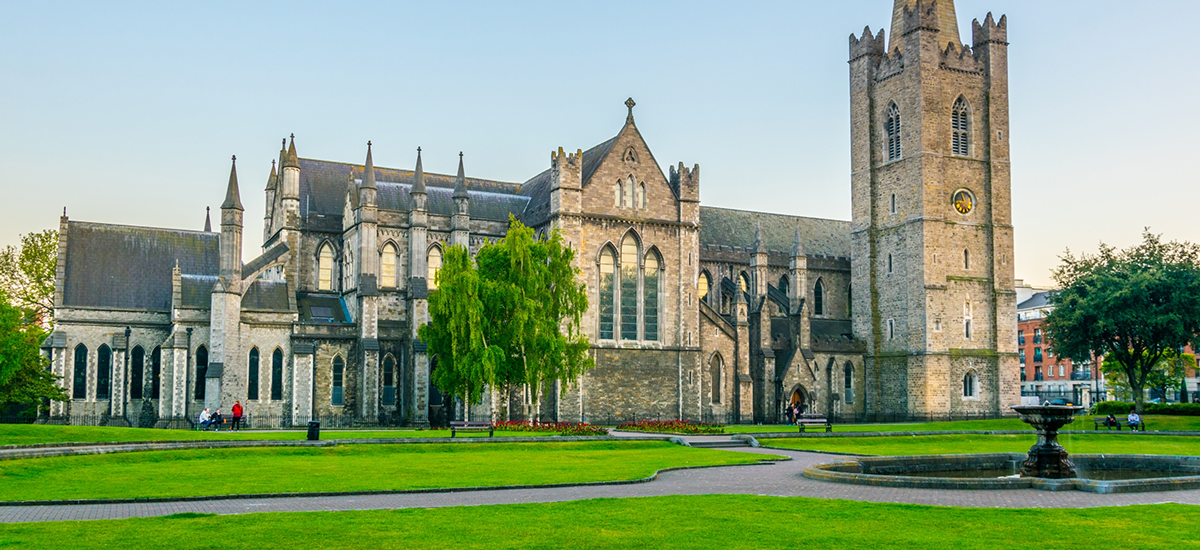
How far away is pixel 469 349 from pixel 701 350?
60.9 feet

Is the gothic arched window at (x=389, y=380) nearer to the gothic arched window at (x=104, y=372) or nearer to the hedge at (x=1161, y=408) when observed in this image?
the gothic arched window at (x=104, y=372)

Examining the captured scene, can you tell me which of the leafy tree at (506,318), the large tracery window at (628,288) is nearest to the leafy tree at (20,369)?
the leafy tree at (506,318)

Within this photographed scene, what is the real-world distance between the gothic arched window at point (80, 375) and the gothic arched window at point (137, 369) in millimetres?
2227

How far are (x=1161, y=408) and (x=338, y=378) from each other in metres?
48.5

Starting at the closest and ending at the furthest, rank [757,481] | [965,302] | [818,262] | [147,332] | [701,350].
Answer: [757,481]
[147,332]
[701,350]
[965,302]
[818,262]

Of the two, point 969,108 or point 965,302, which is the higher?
point 969,108

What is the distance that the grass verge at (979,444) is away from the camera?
38156 mm

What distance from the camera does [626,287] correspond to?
203 feet

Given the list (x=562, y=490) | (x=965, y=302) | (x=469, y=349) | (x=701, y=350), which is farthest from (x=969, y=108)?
(x=562, y=490)

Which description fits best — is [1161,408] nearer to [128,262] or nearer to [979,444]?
[979,444]

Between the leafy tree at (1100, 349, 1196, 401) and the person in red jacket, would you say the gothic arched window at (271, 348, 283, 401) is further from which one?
the leafy tree at (1100, 349, 1196, 401)

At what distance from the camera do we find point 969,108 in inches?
2847

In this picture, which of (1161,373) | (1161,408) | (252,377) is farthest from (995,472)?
(1161,373)

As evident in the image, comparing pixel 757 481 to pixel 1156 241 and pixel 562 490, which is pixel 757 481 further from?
pixel 1156 241
